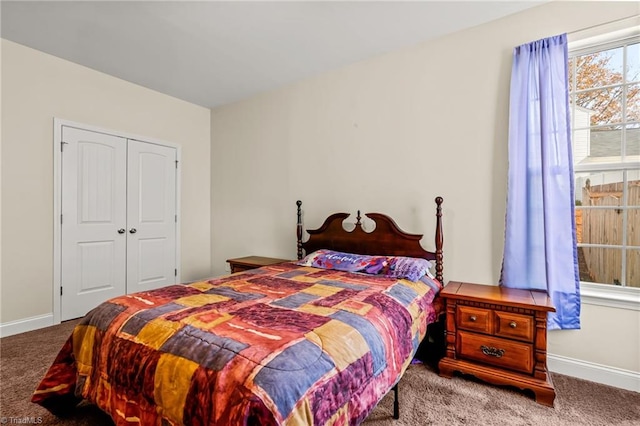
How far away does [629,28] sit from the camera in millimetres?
2107

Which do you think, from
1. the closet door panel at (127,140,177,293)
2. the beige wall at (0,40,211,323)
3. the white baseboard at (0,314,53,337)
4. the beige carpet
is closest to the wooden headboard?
the beige carpet

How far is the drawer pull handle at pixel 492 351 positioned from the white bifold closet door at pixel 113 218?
3695mm

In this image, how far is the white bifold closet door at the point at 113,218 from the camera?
3287 mm

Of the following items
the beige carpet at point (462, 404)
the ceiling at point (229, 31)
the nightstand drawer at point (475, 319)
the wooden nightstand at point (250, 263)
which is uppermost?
the ceiling at point (229, 31)

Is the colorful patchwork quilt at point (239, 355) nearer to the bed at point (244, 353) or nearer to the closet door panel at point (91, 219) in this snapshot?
the bed at point (244, 353)

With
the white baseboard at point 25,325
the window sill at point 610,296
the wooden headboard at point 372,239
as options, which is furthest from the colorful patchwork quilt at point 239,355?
the white baseboard at point 25,325

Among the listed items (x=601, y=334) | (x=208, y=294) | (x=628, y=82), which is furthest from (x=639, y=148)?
(x=208, y=294)

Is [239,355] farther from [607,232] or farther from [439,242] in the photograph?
[607,232]

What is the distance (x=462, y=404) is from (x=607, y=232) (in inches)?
62.5

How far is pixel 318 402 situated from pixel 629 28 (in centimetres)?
295

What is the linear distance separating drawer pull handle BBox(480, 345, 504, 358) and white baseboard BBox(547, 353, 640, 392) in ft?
1.96

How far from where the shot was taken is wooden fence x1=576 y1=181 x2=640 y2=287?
2.15 meters

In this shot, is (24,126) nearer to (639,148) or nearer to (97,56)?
(97,56)

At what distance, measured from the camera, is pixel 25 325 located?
297 centimetres
